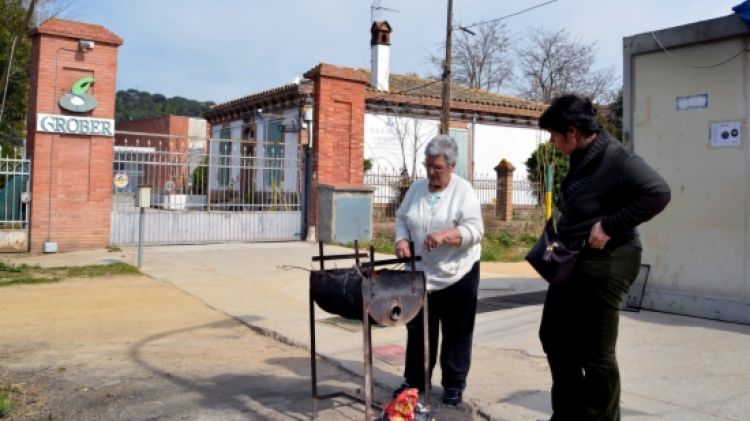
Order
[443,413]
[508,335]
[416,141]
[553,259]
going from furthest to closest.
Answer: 1. [416,141]
2. [508,335]
3. [443,413]
4. [553,259]

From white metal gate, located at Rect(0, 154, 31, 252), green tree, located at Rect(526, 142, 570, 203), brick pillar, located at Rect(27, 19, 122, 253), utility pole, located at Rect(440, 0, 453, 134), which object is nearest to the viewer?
white metal gate, located at Rect(0, 154, 31, 252)

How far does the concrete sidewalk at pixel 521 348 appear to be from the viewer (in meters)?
4.43

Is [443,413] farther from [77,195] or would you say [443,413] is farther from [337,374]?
[77,195]

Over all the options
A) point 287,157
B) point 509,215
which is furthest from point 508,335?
point 509,215

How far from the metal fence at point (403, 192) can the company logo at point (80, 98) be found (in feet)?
23.5

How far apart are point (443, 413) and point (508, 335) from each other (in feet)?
7.87

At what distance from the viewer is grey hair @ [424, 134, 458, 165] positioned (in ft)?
14.2

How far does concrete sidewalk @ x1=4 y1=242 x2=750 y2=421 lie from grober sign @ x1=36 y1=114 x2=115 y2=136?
4281mm

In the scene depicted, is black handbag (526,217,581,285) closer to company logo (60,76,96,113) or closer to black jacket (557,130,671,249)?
black jacket (557,130,671,249)

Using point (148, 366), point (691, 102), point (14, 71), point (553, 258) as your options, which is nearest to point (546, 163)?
point (691, 102)

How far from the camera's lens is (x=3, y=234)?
42.5 ft

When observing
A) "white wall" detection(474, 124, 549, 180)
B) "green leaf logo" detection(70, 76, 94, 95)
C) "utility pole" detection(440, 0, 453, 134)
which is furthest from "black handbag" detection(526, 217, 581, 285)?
"white wall" detection(474, 124, 549, 180)

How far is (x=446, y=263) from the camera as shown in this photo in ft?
14.2

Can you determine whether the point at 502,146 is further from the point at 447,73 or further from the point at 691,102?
the point at 691,102
